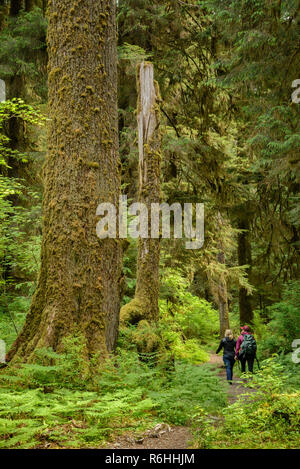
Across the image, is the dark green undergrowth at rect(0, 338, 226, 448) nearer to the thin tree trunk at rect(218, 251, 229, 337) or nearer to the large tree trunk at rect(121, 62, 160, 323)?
the large tree trunk at rect(121, 62, 160, 323)

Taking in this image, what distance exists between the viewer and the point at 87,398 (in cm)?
408

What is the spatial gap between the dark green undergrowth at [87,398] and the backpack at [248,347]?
4733 mm

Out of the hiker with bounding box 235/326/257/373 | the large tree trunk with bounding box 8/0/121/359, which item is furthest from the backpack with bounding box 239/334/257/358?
the large tree trunk with bounding box 8/0/121/359

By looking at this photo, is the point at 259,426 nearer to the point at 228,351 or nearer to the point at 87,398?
the point at 87,398

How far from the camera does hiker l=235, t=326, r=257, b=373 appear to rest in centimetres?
1022

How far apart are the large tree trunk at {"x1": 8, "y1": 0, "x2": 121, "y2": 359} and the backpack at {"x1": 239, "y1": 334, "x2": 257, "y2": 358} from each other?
18.4ft

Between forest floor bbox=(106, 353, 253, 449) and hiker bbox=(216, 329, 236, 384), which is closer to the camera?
forest floor bbox=(106, 353, 253, 449)

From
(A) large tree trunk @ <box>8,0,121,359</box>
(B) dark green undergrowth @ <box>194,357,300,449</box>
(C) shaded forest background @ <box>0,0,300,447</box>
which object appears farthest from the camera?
(C) shaded forest background @ <box>0,0,300,447</box>

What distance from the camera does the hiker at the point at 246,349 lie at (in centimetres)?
1022

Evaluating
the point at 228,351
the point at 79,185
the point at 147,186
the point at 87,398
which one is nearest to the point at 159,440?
the point at 87,398

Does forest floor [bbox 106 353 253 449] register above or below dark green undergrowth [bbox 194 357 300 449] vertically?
below

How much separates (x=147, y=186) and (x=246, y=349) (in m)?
4.94
